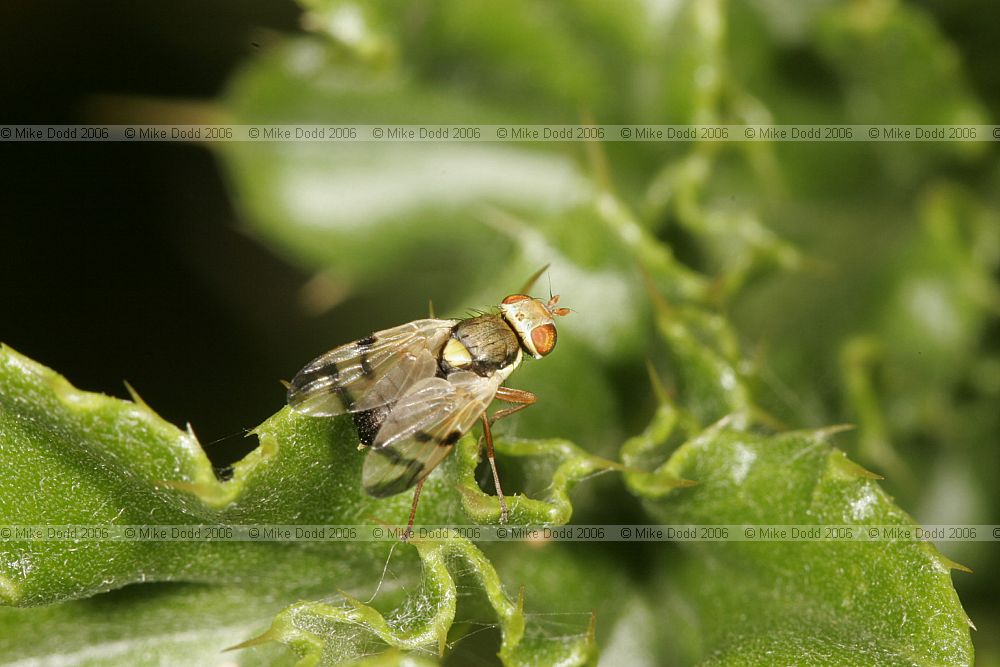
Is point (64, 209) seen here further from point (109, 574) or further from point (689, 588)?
point (689, 588)

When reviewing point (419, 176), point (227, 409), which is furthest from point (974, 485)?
point (227, 409)

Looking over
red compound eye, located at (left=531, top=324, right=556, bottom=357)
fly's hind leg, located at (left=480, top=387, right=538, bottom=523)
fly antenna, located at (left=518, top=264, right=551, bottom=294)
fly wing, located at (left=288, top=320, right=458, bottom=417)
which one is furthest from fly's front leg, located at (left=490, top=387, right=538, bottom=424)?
fly antenna, located at (left=518, top=264, right=551, bottom=294)

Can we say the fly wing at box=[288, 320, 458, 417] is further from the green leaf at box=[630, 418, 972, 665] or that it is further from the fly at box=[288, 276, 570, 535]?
the green leaf at box=[630, 418, 972, 665]

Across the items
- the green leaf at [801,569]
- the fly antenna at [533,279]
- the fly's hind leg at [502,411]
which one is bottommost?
the green leaf at [801,569]

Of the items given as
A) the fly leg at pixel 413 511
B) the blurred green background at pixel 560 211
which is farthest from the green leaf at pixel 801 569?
the fly leg at pixel 413 511

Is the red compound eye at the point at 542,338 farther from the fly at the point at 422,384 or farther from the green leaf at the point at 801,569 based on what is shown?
the green leaf at the point at 801,569

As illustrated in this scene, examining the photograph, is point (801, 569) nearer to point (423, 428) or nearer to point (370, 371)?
point (423, 428)

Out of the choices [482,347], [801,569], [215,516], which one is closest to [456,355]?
[482,347]
